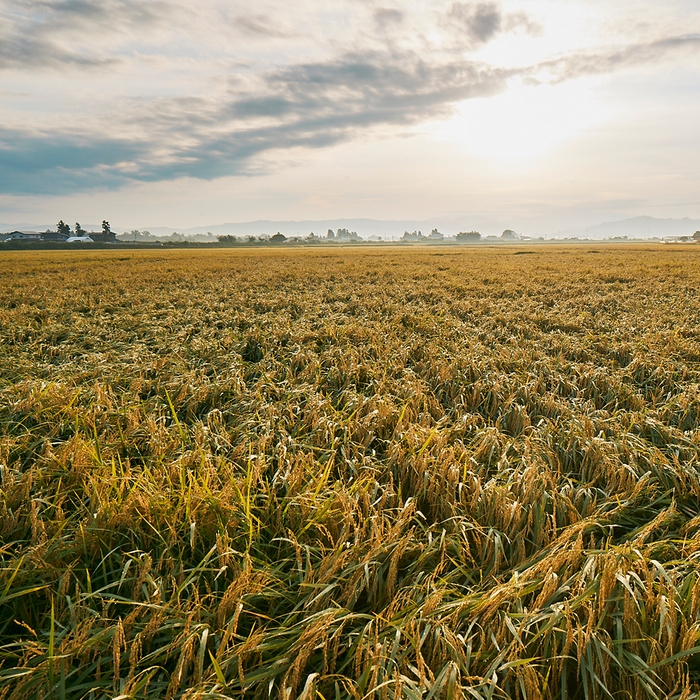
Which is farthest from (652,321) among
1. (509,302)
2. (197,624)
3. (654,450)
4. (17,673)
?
(17,673)

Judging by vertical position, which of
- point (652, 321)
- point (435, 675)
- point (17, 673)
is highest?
point (652, 321)

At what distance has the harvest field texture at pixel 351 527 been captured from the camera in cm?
189

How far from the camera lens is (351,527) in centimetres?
280

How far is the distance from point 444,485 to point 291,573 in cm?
151

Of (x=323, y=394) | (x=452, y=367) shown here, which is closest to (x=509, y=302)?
(x=452, y=367)

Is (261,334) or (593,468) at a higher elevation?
(261,334)

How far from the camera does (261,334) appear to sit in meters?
8.86

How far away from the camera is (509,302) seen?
1373 centimetres

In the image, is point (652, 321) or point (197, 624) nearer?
point (197, 624)

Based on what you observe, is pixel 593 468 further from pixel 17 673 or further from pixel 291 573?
pixel 17 673

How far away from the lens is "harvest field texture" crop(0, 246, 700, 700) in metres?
1.89

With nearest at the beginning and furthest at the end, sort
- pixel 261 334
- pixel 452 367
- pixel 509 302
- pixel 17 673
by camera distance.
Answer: pixel 17 673 → pixel 452 367 → pixel 261 334 → pixel 509 302

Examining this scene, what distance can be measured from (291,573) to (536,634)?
1.42 meters

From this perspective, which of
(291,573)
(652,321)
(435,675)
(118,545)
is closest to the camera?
→ (435,675)
